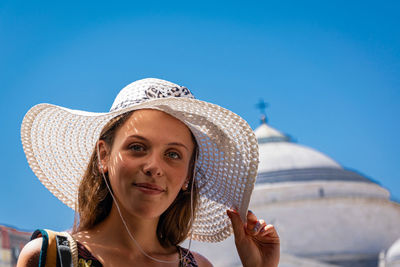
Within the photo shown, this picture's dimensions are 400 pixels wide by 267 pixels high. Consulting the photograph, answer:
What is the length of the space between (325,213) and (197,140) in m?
22.4

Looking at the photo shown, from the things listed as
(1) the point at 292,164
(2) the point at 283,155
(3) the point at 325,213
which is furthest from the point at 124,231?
(2) the point at 283,155

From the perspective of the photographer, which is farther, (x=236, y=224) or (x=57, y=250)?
(x=236, y=224)

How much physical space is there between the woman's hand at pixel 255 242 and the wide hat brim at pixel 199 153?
1.8 inches

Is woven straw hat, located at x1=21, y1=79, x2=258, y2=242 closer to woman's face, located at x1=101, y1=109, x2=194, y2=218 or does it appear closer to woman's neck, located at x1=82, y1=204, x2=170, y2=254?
woman's face, located at x1=101, y1=109, x2=194, y2=218

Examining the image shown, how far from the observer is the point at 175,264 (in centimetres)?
260

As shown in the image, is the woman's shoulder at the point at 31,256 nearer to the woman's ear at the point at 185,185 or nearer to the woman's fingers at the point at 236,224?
the woman's ear at the point at 185,185

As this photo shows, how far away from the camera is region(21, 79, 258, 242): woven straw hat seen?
258 centimetres

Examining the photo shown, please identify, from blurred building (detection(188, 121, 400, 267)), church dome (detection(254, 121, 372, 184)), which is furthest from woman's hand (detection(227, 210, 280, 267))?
church dome (detection(254, 121, 372, 184))

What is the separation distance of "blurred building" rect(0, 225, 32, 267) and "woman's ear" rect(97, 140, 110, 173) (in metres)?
7.14

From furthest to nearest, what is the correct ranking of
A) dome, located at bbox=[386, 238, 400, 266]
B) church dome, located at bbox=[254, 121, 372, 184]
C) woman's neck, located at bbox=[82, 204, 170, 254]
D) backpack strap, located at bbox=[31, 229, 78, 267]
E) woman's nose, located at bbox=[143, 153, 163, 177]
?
church dome, located at bbox=[254, 121, 372, 184] → dome, located at bbox=[386, 238, 400, 266] → woman's neck, located at bbox=[82, 204, 170, 254] → woman's nose, located at bbox=[143, 153, 163, 177] → backpack strap, located at bbox=[31, 229, 78, 267]

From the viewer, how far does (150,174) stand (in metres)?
2.39

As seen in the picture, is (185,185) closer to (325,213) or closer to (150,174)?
(150,174)

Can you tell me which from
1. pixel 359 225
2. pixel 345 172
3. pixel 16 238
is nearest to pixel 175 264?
pixel 16 238

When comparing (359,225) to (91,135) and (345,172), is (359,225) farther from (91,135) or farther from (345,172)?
(91,135)
